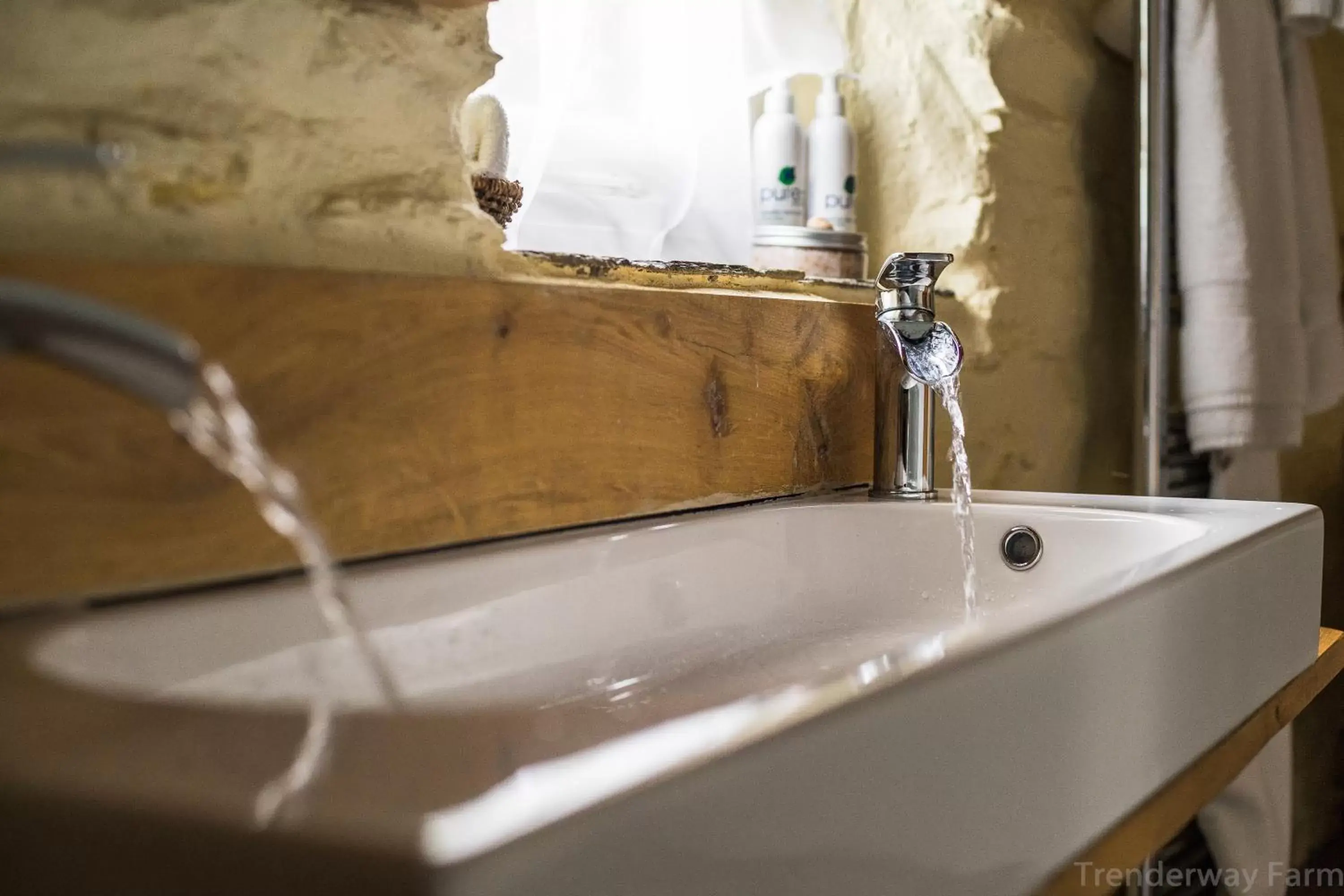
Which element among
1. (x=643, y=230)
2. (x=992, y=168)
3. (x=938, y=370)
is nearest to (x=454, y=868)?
(x=938, y=370)

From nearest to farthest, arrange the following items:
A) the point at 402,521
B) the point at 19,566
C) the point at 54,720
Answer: the point at 54,720 < the point at 19,566 < the point at 402,521

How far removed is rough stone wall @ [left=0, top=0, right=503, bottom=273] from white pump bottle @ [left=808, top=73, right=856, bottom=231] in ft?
2.06

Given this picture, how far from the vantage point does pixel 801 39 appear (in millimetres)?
1328

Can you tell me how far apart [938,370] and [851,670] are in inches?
25.4

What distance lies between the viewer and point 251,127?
2.05ft

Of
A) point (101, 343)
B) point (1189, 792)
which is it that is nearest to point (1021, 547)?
point (1189, 792)

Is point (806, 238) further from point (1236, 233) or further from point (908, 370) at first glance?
point (1236, 233)

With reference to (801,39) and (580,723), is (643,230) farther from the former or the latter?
(580,723)

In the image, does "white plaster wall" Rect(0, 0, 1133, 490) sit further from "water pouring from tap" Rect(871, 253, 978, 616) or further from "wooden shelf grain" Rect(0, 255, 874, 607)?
"water pouring from tap" Rect(871, 253, 978, 616)

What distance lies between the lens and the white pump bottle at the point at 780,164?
1.28 meters

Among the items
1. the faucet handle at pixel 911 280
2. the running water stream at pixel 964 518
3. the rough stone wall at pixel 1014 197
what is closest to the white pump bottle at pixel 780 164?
the rough stone wall at pixel 1014 197

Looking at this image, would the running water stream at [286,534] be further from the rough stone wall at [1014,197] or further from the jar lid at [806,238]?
the rough stone wall at [1014,197]

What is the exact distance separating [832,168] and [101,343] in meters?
1.12

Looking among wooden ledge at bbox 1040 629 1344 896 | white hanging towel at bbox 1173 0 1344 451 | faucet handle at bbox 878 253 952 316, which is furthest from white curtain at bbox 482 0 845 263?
wooden ledge at bbox 1040 629 1344 896
